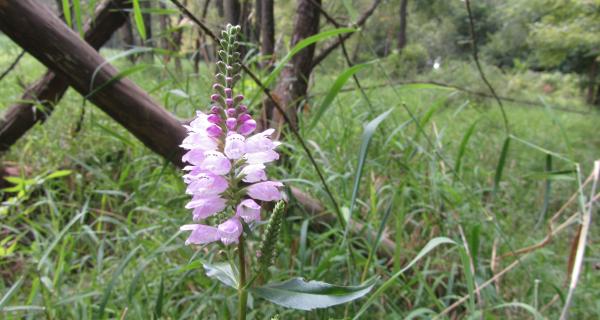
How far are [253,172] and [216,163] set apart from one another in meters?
0.07

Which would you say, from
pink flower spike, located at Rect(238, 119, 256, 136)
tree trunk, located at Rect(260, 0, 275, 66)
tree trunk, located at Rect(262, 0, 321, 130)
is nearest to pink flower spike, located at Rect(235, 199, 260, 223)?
pink flower spike, located at Rect(238, 119, 256, 136)

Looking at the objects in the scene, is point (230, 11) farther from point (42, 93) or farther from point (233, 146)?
point (233, 146)

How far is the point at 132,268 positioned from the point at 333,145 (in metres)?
1.16

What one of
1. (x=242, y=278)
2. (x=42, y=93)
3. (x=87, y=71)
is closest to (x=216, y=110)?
(x=242, y=278)

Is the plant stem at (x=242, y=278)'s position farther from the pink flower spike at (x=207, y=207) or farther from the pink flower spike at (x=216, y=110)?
the pink flower spike at (x=216, y=110)

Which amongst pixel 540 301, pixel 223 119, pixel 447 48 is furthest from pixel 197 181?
pixel 447 48

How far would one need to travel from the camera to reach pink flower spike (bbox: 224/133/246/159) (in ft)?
2.16

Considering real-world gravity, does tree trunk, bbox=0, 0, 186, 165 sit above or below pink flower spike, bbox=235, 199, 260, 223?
above

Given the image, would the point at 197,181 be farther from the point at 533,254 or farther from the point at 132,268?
the point at 533,254

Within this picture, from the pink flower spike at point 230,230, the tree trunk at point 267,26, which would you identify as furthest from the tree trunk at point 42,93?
the pink flower spike at point 230,230

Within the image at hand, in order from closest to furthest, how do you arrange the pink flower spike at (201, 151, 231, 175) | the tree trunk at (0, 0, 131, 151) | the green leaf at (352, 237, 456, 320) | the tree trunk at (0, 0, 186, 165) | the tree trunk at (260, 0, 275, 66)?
the pink flower spike at (201, 151, 231, 175) → the green leaf at (352, 237, 456, 320) → the tree trunk at (0, 0, 186, 165) → the tree trunk at (0, 0, 131, 151) → the tree trunk at (260, 0, 275, 66)

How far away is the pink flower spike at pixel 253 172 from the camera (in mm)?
682

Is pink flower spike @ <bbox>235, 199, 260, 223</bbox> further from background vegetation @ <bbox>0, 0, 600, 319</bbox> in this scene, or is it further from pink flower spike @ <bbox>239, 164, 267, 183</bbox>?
background vegetation @ <bbox>0, 0, 600, 319</bbox>

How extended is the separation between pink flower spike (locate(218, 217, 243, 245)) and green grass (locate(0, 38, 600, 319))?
0.14 meters
